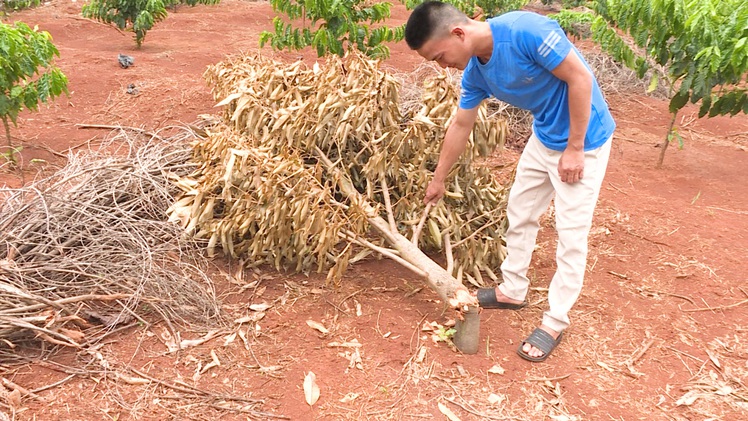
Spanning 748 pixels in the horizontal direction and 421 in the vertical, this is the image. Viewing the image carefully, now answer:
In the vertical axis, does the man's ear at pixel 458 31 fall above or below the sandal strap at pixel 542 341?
above

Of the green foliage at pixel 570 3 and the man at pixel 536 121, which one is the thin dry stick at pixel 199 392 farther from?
the green foliage at pixel 570 3

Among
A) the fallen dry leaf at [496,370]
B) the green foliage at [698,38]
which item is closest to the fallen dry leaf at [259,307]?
the fallen dry leaf at [496,370]

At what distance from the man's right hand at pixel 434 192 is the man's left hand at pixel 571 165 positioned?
0.73 metres

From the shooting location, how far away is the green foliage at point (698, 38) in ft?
15.3

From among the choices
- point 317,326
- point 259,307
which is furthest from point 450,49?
point 259,307

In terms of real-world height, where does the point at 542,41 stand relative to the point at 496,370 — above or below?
above

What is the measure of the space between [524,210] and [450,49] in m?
1.06

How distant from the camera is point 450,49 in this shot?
254cm

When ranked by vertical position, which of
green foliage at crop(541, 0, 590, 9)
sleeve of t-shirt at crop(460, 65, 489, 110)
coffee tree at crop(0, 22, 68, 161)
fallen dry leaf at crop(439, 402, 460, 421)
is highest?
sleeve of t-shirt at crop(460, 65, 489, 110)

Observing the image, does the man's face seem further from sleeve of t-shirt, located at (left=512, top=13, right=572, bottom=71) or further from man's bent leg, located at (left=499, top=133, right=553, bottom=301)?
man's bent leg, located at (left=499, top=133, right=553, bottom=301)

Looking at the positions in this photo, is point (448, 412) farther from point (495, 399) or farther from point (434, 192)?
point (434, 192)

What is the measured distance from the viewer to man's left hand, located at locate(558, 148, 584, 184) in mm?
2676

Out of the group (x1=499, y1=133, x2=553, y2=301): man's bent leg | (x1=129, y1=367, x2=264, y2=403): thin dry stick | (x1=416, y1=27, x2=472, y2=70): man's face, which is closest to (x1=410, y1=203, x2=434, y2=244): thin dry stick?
(x1=499, y1=133, x2=553, y2=301): man's bent leg

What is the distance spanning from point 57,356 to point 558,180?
257 centimetres
